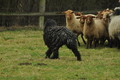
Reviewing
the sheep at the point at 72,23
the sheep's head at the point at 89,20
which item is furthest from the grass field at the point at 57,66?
the sheep at the point at 72,23

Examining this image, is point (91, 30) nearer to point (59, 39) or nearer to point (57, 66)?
point (59, 39)

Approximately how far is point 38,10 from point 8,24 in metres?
2.28

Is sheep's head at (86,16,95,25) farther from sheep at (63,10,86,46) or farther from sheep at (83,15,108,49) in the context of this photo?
sheep at (63,10,86,46)

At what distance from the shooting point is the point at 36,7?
2503cm

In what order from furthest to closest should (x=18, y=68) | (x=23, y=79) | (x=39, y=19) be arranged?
(x=39, y=19) < (x=18, y=68) < (x=23, y=79)

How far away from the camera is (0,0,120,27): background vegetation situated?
24.5m

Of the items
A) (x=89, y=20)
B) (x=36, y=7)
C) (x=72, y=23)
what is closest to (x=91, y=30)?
(x=89, y=20)

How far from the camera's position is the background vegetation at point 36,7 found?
24.5 meters

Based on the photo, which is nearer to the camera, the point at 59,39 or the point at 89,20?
the point at 59,39

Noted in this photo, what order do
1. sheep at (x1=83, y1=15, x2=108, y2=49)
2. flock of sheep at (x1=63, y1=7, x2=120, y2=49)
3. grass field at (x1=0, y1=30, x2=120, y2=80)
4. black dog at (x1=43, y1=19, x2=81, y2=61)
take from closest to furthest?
1. grass field at (x1=0, y1=30, x2=120, y2=80)
2. black dog at (x1=43, y1=19, x2=81, y2=61)
3. flock of sheep at (x1=63, y1=7, x2=120, y2=49)
4. sheep at (x1=83, y1=15, x2=108, y2=49)

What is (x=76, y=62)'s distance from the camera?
36.6 ft

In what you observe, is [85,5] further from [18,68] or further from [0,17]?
[18,68]

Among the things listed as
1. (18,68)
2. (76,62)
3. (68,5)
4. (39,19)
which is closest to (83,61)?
(76,62)

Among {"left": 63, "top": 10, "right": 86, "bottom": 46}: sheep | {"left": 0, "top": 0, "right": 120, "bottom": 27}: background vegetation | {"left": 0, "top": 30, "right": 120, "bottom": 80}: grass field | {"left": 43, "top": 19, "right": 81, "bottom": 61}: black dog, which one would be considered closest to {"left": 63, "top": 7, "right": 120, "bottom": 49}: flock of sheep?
{"left": 63, "top": 10, "right": 86, "bottom": 46}: sheep
